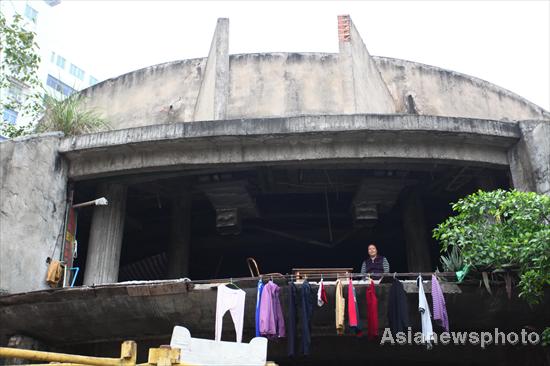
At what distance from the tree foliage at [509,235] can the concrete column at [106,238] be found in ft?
20.1

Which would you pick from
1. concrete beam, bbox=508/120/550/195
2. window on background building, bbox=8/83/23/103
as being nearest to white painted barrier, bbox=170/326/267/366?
concrete beam, bbox=508/120/550/195

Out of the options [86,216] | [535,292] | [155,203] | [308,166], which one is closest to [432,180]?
[308,166]

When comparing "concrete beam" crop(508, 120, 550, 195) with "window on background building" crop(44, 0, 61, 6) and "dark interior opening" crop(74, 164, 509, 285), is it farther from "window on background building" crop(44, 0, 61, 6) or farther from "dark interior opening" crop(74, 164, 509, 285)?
"window on background building" crop(44, 0, 61, 6)

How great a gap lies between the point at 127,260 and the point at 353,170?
7.77 metres

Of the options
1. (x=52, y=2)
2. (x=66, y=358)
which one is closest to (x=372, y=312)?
(x=66, y=358)

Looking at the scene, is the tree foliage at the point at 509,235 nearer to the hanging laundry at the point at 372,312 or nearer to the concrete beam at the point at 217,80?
the hanging laundry at the point at 372,312

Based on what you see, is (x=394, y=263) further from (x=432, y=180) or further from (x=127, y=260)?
(x=127, y=260)

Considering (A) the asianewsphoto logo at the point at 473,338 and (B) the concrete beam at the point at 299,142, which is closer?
(A) the asianewsphoto logo at the point at 473,338

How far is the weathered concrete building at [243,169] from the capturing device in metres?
10.6

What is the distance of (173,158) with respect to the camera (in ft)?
37.4

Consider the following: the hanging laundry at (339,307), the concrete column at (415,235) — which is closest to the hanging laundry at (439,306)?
the hanging laundry at (339,307)

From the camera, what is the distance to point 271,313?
8.94 m

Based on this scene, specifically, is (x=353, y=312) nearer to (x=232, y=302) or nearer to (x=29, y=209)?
(x=232, y=302)

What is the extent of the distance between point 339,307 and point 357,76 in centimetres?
557
